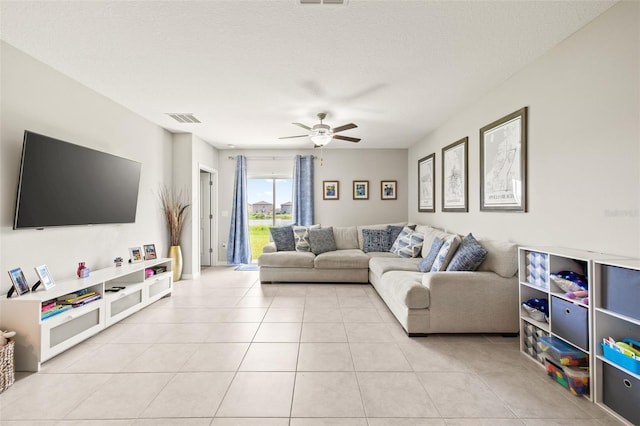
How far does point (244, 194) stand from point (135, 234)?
2.50 meters

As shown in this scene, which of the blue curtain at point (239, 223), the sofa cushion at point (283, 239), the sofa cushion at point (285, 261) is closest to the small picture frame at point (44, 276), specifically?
the sofa cushion at point (285, 261)

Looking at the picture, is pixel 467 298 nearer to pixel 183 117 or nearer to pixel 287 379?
pixel 287 379

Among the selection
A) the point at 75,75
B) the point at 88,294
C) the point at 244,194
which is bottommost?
the point at 88,294

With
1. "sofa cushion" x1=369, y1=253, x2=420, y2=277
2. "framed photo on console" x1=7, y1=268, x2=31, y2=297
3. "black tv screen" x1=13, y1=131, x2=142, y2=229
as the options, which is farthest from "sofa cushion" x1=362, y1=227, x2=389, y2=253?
"framed photo on console" x1=7, y1=268, x2=31, y2=297

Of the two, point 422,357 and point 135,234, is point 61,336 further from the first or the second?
point 422,357

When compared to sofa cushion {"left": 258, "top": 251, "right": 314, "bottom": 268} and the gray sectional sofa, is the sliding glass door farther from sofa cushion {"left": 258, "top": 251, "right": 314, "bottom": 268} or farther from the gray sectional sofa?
the gray sectional sofa

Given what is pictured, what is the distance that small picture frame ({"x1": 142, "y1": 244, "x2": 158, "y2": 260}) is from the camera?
3.97 meters

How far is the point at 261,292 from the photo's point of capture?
165 inches

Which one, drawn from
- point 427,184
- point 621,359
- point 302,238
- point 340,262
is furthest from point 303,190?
point 621,359

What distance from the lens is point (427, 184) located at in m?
5.11

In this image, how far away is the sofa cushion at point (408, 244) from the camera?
4449 mm

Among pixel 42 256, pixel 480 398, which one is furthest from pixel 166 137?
pixel 480 398

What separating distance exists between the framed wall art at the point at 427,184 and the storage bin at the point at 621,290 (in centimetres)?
317

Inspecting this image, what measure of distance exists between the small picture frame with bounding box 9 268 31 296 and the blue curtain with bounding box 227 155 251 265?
3781 millimetres
